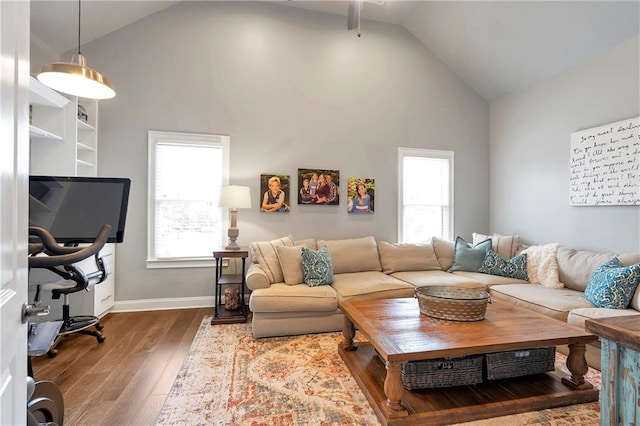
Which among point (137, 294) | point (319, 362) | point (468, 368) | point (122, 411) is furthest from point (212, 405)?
point (137, 294)

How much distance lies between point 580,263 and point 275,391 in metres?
3.29

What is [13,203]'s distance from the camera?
74 cm

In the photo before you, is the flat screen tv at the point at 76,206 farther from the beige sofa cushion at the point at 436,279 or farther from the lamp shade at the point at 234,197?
the beige sofa cushion at the point at 436,279

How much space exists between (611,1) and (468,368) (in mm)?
3642

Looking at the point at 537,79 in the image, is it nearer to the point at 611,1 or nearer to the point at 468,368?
the point at 611,1

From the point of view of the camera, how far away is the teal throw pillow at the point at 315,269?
3207 mm

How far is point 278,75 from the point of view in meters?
4.11

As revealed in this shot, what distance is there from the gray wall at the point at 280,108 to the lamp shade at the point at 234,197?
1.60 ft

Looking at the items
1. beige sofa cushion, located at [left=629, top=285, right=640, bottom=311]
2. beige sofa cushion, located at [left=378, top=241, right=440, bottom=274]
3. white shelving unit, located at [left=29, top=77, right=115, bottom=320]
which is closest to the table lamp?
white shelving unit, located at [left=29, top=77, right=115, bottom=320]

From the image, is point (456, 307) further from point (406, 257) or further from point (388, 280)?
point (406, 257)

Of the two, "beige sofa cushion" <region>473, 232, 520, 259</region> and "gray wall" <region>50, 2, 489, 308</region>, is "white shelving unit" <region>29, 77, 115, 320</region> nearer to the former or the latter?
"gray wall" <region>50, 2, 489, 308</region>

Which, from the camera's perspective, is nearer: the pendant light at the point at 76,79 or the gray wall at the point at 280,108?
the pendant light at the point at 76,79

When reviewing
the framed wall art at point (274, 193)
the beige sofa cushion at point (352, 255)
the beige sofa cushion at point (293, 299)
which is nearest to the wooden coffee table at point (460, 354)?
the beige sofa cushion at point (293, 299)

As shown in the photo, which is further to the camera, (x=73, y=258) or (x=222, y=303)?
(x=222, y=303)
